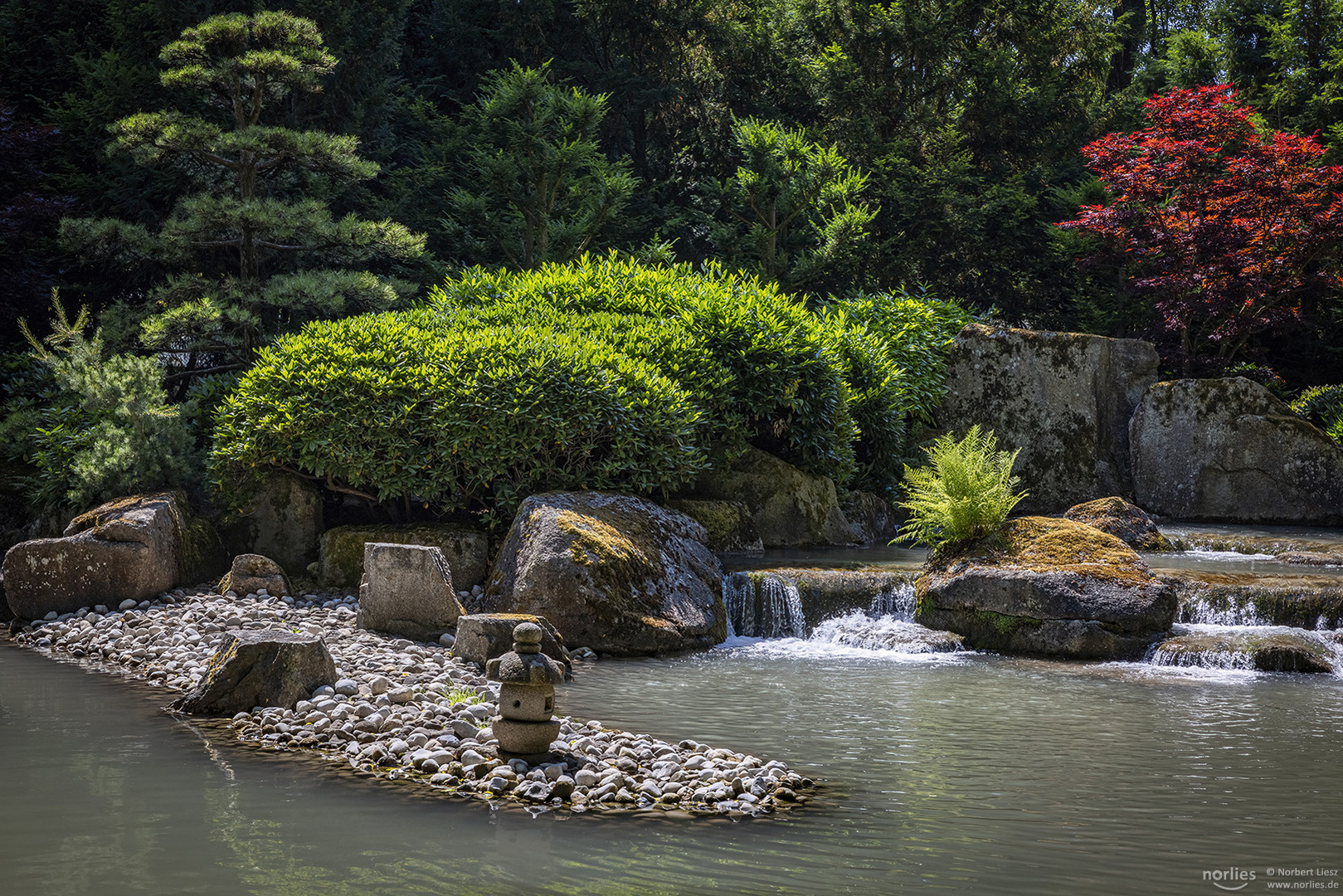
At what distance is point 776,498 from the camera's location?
1179cm

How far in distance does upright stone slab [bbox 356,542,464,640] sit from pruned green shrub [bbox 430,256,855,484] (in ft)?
10.2

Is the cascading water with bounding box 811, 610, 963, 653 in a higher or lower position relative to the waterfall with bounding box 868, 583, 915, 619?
lower

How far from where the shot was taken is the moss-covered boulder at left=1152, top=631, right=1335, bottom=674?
7512mm

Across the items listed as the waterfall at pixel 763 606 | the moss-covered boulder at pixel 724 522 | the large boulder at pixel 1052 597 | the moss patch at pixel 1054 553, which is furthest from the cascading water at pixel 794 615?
the moss-covered boulder at pixel 724 522

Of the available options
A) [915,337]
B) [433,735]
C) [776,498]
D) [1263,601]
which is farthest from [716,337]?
[433,735]

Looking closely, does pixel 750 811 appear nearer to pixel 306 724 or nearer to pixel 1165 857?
pixel 1165 857

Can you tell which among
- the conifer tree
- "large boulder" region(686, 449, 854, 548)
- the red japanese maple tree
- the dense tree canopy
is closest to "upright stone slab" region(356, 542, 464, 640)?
"large boulder" region(686, 449, 854, 548)

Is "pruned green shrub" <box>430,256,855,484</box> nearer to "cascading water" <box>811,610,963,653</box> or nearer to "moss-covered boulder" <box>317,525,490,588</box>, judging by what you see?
"moss-covered boulder" <box>317,525,490,588</box>

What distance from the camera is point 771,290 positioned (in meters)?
12.2

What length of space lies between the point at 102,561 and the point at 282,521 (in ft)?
A: 5.22

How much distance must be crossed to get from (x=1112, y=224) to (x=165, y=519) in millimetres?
13457

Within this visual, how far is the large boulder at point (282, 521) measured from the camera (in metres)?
10.1

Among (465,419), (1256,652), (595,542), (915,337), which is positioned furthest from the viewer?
(915,337)

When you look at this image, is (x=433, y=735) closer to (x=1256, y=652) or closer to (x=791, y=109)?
(x=1256, y=652)
